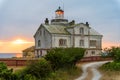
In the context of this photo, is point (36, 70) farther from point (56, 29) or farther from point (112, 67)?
point (56, 29)

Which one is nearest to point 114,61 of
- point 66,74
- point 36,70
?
point 66,74

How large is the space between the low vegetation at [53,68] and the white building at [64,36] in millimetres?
25985

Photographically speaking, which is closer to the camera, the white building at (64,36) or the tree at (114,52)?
the tree at (114,52)

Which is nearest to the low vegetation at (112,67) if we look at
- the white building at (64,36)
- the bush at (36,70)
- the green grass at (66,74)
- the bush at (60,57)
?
the green grass at (66,74)

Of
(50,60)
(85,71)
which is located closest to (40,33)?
(85,71)

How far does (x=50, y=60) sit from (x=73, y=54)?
21.1 feet

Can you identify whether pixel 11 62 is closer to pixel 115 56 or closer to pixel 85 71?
pixel 85 71

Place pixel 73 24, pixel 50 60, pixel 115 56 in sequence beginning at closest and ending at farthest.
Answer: pixel 50 60 → pixel 115 56 → pixel 73 24

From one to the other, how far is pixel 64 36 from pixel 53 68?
35343 millimetres

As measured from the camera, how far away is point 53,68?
4375cm

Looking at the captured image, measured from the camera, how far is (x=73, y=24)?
3268 inches

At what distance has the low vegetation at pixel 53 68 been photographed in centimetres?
3400

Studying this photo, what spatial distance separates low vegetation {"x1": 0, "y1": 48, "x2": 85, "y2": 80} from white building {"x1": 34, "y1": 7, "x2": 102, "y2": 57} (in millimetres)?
25985

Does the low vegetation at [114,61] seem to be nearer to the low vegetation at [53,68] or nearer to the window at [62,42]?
the low vegetation at [53,68]
